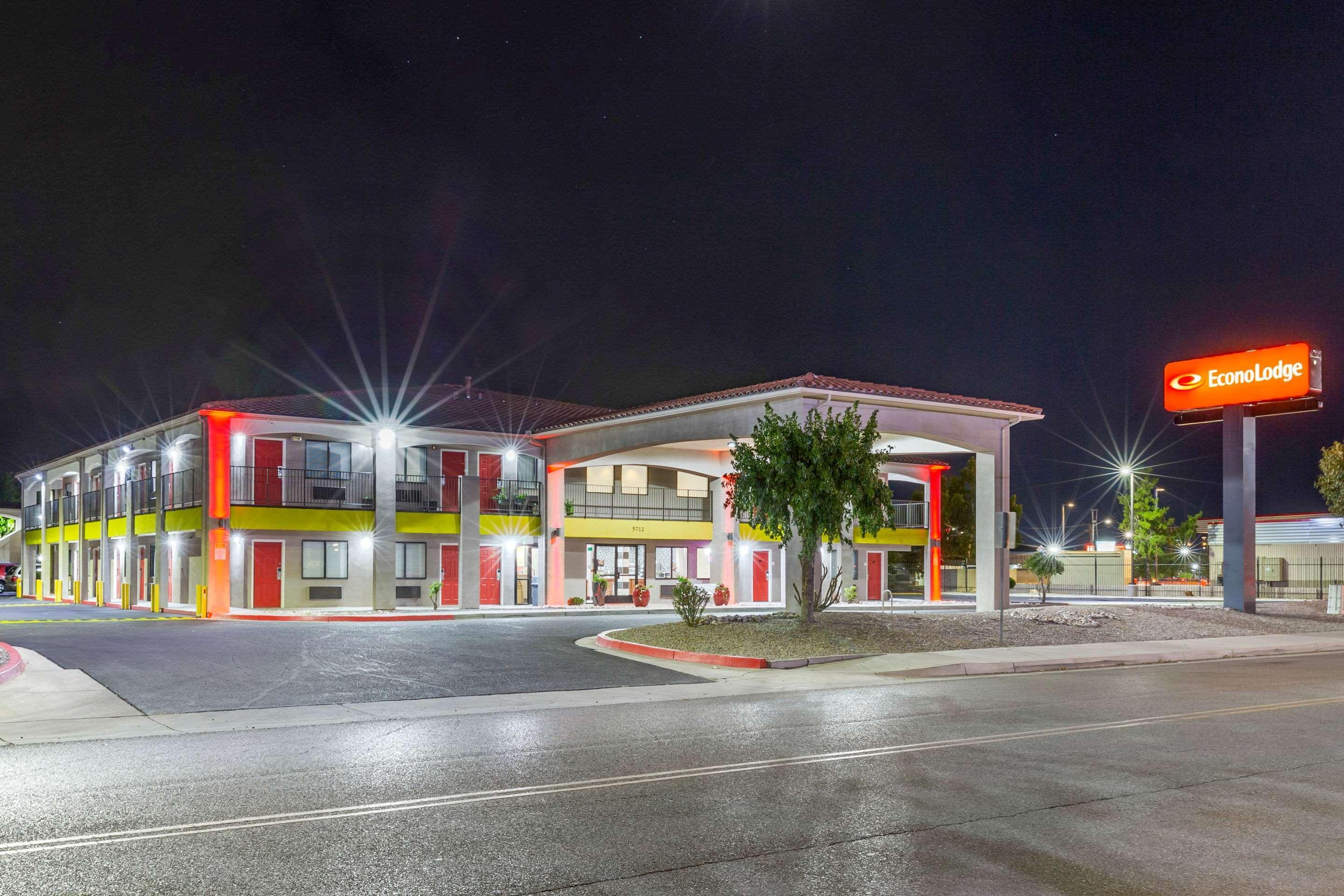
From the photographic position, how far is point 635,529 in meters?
42.1

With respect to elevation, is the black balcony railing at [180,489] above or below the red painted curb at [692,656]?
above

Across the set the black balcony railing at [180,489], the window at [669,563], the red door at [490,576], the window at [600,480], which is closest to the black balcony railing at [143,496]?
the black balcony railing at [180,489]

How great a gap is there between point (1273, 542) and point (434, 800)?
209 ft

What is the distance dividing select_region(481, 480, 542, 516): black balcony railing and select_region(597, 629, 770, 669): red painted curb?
1795 centimetres

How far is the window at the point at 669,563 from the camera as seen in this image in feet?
144

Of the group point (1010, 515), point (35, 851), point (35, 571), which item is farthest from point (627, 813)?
point (35, 571)

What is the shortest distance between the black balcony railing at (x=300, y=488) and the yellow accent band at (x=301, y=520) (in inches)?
13.1

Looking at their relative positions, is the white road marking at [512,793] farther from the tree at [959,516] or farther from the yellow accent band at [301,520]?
the tree at [959,516]

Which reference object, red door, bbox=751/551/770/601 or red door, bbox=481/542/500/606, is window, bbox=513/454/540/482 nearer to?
red door, bbox=481/542/500/606

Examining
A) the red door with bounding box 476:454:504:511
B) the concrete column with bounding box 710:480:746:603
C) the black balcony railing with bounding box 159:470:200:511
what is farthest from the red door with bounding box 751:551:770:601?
the black balcony railing with bounding box 159:470:200:511

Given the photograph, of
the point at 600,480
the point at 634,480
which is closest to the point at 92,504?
the point at 600,480

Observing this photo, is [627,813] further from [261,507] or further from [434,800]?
[261,507]

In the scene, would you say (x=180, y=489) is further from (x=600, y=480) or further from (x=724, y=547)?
(x=724, y=547)

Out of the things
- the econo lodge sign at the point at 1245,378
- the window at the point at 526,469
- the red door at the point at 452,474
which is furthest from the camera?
the window at the point at 526,469
